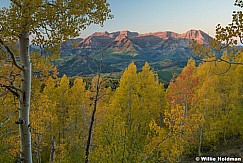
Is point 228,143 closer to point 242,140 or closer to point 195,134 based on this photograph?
point 242,140

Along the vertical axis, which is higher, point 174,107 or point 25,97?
point 25,97

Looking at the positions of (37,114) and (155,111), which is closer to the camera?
(37,114)

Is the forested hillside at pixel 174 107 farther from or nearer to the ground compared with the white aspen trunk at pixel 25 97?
nearer to the ground

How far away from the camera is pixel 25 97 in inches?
165

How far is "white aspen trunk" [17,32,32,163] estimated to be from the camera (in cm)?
413

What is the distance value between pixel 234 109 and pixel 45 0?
21309 millimetres

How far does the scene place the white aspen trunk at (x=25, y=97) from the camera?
4.13 metres

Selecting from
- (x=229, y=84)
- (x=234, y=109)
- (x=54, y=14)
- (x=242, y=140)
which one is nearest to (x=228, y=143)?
(x=242, y=140)

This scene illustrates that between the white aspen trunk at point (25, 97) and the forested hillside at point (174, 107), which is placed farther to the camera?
the forested hillside at point (174, 107)

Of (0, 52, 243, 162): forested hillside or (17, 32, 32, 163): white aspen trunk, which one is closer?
(17, 32, 32, 163): white aspen trunk

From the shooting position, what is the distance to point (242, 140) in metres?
24.1

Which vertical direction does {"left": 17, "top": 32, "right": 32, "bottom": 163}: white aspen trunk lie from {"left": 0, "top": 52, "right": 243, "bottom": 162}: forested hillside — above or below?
above

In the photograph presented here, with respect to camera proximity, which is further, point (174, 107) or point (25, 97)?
point (174, 107)

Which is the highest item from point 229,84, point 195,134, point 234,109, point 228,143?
point 229,84
